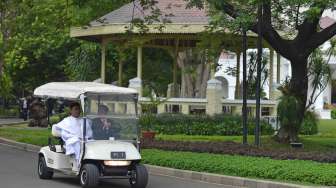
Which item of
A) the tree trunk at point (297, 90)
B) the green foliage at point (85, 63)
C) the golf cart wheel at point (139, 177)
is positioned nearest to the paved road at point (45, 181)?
the golf cart wheel at point (139, 177)

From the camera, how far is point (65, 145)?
14.3 m

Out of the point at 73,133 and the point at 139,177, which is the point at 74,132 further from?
the point at 139,177

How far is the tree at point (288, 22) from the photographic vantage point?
63.4 ft

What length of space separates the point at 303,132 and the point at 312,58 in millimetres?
4081

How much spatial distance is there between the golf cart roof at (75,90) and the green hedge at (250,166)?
2.82 m

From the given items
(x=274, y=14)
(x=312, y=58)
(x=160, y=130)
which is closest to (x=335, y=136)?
(x=312, y=58)

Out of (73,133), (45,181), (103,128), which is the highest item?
(103,128)

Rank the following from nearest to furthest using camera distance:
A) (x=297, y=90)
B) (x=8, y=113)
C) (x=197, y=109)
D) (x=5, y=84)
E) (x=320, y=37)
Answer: (x=320, y=37)
(x=297, y=90)
(x=197, y=109)
(x=5, y=84)
(x=8, y=113)

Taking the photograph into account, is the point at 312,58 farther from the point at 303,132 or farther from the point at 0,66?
the point at 0,66

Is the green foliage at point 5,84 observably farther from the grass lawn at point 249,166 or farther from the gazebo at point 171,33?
the grass lawn at point 249,166

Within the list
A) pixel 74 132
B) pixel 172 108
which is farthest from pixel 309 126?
pixel 74 132

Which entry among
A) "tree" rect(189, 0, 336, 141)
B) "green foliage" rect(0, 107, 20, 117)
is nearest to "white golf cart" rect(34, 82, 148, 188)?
"tree" rect(189, 0, 336, 141)

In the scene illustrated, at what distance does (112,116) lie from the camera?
14.2 meters

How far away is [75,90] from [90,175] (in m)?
2.06
